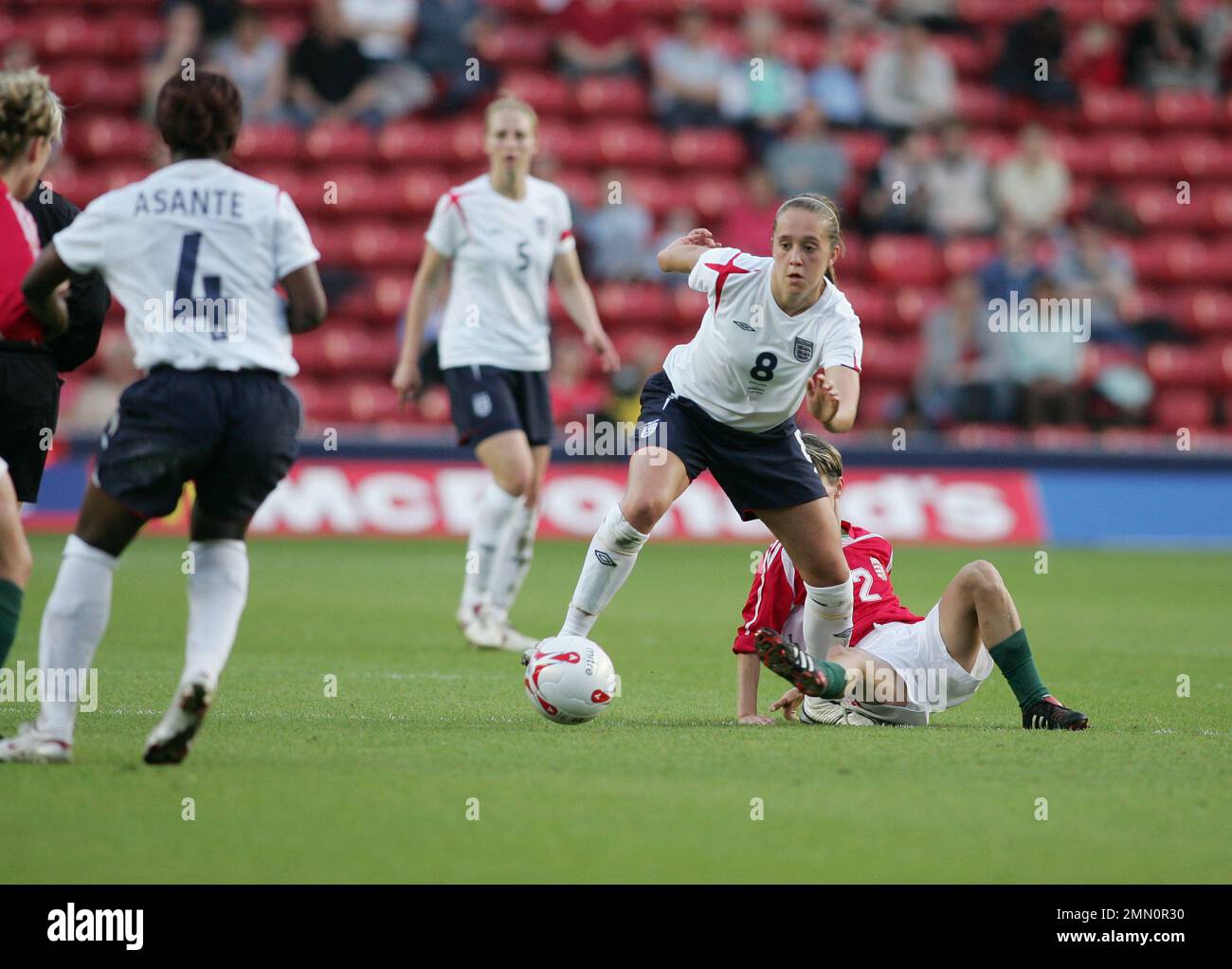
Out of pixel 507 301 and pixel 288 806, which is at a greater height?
pixel 507 301

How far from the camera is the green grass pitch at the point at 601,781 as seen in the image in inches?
162

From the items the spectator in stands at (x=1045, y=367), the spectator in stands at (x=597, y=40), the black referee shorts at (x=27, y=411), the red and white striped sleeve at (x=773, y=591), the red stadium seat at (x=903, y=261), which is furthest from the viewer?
the spectator in stands at (x=597, y=40)

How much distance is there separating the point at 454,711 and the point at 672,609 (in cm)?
429

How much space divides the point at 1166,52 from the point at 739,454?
1602cm

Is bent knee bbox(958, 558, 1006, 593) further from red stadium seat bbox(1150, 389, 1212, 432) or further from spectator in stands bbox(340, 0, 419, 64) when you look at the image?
spectator in stands bbox(340, 0, 419, 64)

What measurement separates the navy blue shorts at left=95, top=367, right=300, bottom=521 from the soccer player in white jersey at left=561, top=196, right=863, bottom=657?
1.62 meters

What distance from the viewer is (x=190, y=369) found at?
5008mm

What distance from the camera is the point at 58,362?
20.0 ft

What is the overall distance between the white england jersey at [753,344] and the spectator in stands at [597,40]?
44.8 ft

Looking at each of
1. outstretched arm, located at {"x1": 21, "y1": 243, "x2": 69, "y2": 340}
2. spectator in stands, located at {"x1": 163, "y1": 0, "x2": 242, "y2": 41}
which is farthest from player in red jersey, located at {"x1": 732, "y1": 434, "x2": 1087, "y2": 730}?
spectator in stands, located at {"x1": 163, "y1": 0, "x2": 242, "y2": 41}

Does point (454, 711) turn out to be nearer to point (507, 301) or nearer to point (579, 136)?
point (507, 301)

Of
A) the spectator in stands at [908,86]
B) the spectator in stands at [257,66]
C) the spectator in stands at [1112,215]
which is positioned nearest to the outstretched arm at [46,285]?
the spectator in stands at [257,66]

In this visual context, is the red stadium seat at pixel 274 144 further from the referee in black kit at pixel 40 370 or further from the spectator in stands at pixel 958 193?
the referee in black kit at pixel 40 370
